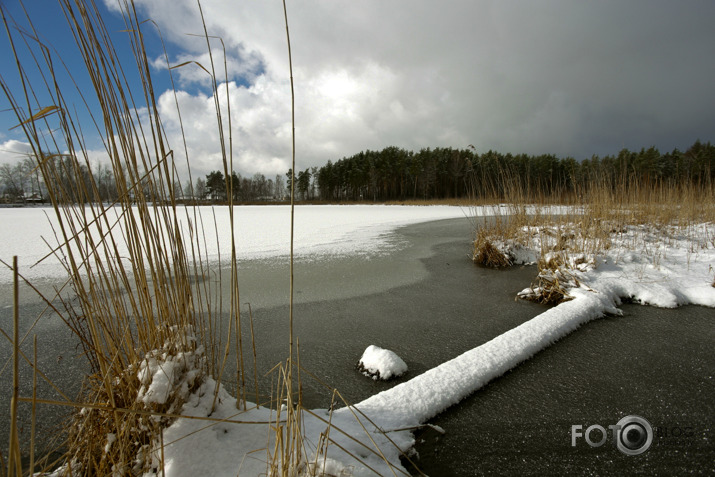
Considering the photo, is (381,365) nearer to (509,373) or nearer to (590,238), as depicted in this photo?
(509,373)

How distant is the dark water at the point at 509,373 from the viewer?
3.56 ft

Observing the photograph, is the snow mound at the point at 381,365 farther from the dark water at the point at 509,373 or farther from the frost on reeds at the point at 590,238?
the frost on reeds at the point at 590,238

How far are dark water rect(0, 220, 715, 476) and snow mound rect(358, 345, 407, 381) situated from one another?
0.05 m

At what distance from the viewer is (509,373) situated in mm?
1544

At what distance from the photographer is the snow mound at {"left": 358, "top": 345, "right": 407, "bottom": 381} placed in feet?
5.19

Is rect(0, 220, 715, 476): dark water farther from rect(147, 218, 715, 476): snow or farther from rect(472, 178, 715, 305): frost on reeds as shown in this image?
rect(472, 178, 715, 305): frost on reeds

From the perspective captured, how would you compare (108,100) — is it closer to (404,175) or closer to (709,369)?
A: (709,369)

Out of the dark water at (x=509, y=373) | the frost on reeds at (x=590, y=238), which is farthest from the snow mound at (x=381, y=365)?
the frost on reeds at (x=590, y=238)

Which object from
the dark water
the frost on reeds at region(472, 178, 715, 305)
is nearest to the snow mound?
the dark water

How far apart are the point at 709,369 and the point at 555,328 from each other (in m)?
0.65

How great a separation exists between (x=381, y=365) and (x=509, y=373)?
2.06ft

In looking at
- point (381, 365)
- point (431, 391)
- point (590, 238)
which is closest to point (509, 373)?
point (431, 391)

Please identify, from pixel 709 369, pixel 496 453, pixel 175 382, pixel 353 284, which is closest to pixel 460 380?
pixel 496 453

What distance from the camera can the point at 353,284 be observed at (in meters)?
3.18
